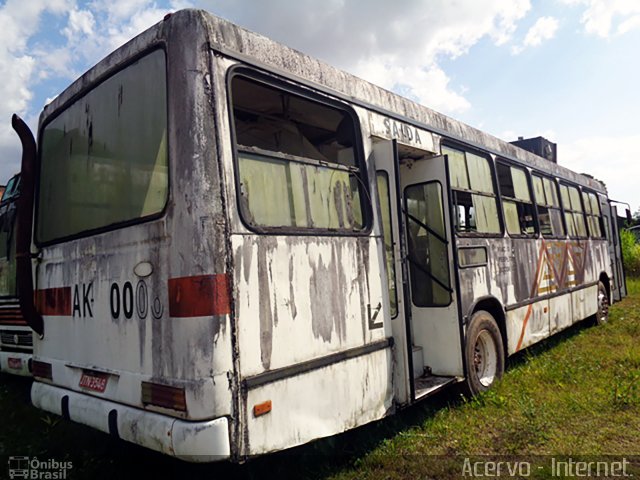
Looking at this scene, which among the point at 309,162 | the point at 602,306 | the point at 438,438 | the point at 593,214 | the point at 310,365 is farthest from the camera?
the point at 593,214

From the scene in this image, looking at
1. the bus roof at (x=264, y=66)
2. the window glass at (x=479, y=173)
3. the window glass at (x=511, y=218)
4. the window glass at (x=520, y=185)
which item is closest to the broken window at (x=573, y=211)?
the window glass at (x=520, y=185)

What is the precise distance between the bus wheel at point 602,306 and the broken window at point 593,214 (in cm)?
107

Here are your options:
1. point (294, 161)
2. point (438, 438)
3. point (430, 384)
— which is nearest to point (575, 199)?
point (430, 384)

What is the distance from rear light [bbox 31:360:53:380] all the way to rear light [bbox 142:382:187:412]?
1441 millimetres

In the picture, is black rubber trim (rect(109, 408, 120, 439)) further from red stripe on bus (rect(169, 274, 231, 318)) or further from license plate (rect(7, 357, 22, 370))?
license plate (rect(7, 357, 22, 370))

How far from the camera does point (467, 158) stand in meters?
5.60

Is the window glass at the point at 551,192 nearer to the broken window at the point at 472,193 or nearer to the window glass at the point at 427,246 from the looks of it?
the broken window at the point at 472,193

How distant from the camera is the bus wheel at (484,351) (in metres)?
5.05

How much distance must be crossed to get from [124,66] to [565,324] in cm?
711

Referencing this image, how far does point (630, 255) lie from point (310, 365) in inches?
826

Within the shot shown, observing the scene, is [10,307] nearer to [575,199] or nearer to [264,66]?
[264,66]

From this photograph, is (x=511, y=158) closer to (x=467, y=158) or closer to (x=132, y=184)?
(x=467, y=158)

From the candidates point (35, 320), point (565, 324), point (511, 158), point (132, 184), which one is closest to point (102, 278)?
point (132, 184)

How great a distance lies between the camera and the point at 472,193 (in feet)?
18.1
